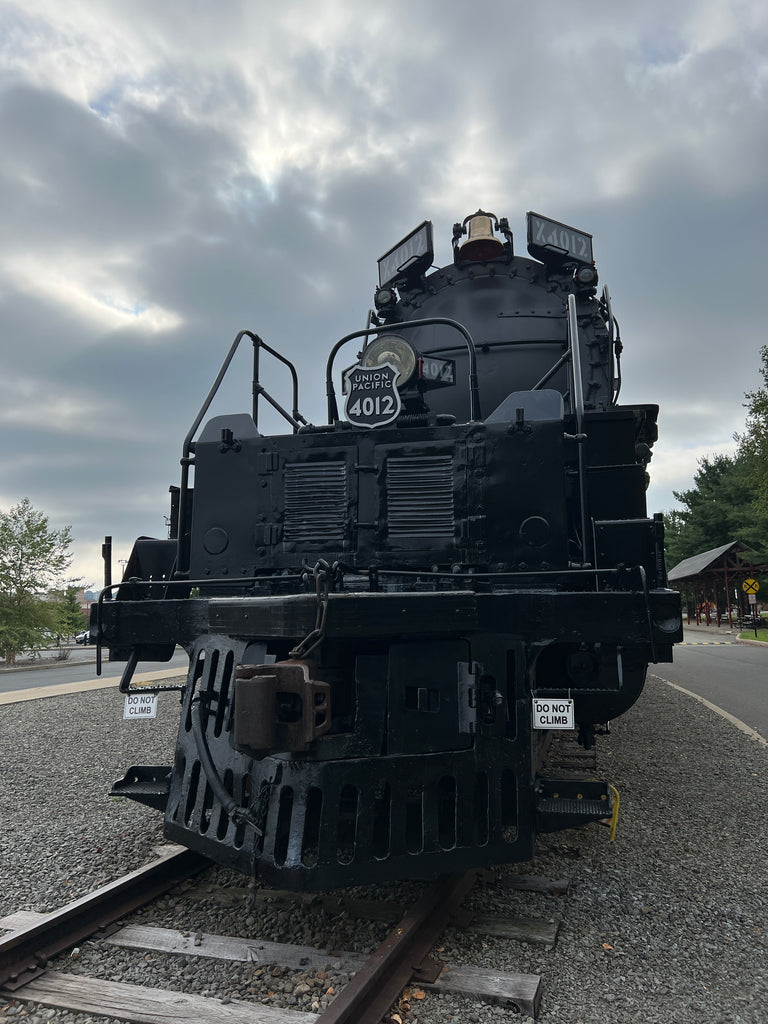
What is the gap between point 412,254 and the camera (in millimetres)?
6777

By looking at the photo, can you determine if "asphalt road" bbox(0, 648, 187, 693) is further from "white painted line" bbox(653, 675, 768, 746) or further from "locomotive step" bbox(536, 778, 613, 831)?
"locomotive step" bbox(536, 778, 613, 831)

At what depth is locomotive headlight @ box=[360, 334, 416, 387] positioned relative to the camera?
4.31m

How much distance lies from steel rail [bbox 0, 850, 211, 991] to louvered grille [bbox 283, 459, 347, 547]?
1.99 m

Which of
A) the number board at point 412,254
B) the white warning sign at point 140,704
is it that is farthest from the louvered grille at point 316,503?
the number board at point 412,254

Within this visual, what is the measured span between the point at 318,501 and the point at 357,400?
659 mm

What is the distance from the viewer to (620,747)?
24.4 ft

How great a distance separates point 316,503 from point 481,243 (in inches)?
146

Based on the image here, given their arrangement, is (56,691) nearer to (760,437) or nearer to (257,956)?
(257,956)

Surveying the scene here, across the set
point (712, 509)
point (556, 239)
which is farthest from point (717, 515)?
point (556, 239)

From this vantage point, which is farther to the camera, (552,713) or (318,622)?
(552,713)

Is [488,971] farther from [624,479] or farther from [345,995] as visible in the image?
[624,479]

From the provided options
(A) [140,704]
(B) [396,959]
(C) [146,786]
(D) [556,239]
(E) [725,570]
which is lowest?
(B) [396,959]

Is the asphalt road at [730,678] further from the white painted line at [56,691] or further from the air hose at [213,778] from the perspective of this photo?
the white painted line at [56,691]

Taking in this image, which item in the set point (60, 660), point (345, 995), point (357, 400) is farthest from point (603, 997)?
point (60, 660)
